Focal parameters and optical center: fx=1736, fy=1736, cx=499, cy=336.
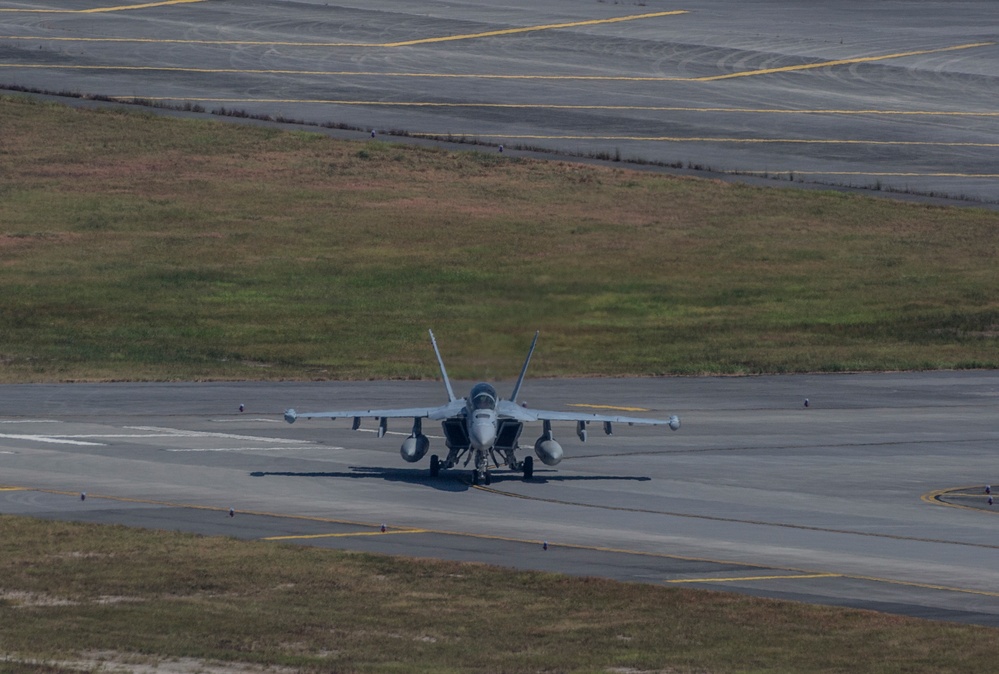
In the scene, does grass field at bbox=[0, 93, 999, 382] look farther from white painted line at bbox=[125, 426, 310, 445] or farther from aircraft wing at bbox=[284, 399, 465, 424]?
white painted line at bbox=[125, 426, 310, 445]

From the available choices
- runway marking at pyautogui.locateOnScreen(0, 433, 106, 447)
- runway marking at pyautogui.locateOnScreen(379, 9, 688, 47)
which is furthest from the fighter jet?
runway marking at pyautogui.locateOnScreen(379, 9, 688, 47)

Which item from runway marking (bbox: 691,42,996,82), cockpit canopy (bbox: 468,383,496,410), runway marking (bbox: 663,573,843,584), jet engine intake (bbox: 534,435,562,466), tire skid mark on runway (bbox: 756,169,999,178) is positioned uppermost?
runway marking (bbox: 691,42,996,82)

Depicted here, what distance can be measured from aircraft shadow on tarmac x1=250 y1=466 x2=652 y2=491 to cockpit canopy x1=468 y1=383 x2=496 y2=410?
3.26 meters

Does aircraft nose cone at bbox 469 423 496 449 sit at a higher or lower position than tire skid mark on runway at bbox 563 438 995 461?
higher

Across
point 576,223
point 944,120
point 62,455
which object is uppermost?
point 944,120

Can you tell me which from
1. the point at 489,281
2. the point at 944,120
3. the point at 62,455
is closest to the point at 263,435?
the point at 62,455

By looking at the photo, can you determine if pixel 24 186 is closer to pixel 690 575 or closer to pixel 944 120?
pixel 944 120

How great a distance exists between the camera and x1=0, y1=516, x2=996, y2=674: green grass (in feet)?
113

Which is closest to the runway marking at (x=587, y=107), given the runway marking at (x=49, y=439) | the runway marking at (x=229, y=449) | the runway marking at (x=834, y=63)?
the runway marking at (x=834, y=63)

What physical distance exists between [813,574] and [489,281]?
5224cm

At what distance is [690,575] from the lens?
42.2m

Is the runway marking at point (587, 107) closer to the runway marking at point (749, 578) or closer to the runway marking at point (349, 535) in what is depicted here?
the runway marking at point (349, 535)

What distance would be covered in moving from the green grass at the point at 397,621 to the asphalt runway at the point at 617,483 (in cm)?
178

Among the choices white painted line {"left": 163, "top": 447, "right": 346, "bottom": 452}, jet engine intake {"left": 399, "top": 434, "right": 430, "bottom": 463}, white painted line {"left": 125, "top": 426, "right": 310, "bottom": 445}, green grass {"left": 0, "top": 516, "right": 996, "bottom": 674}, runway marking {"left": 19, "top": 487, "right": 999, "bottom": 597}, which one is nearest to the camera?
green grass {"left": 0, "top": 516, "right": 996, "bottom": 674}
